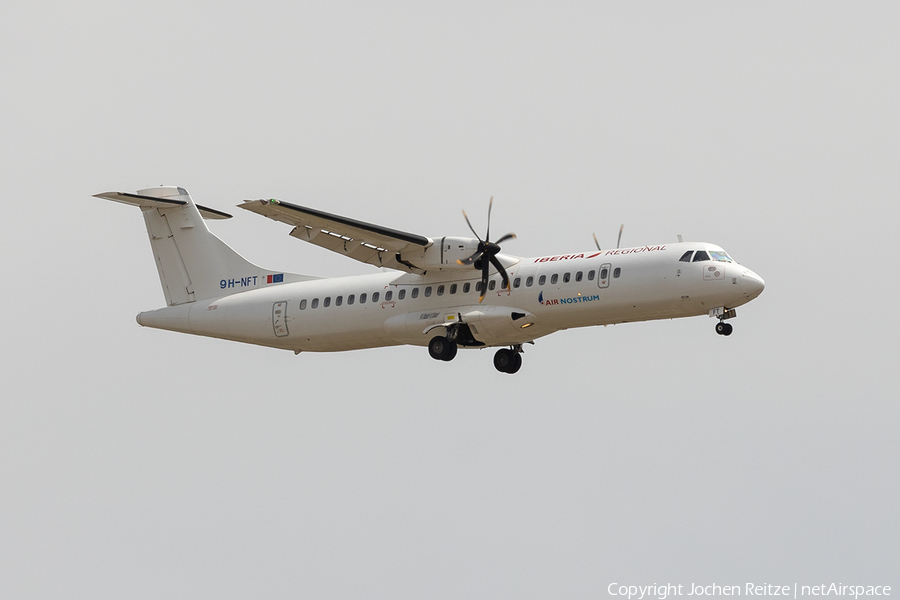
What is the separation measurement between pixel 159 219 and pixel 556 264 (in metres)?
11.7

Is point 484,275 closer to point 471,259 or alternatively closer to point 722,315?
point 471,259

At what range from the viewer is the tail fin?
3281 centimetres

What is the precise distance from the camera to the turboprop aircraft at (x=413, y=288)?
89.0 ft

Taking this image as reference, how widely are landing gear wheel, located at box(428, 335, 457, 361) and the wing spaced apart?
187cm

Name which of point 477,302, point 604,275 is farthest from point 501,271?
point 604,275

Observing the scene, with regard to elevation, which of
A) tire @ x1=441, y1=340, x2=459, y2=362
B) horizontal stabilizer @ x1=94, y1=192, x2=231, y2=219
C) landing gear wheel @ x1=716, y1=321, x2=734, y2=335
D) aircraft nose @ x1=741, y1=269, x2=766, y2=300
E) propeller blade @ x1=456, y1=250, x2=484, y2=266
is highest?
horizontal stabilizer @ x1=94, y1=192, x2=231, y2=219

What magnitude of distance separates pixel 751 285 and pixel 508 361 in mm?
6986

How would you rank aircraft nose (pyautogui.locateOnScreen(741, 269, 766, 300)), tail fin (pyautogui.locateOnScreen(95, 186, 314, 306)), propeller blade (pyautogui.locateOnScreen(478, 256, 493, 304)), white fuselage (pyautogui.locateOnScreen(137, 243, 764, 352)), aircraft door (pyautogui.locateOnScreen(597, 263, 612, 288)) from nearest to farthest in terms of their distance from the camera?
aircraft nose (pyautogui.locateOnScreen(741, 269, 766, 300))
white fuselage (pyautogui.locateOnScreen(137, 243, 764, 352))
aircraft door (pyautogui.locateOnScreen(597, 263, 612, 288))
propeller blade (pyautogui.locateOnScreen(478, 256, 493, 304))
tail fin (pyautogui.locateOnScreen(95, 186, 314, 306))

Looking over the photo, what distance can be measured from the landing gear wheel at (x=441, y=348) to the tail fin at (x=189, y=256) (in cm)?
474

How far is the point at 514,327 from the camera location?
28.8m

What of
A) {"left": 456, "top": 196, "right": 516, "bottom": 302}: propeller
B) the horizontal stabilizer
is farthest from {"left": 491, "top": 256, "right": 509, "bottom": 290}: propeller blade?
the horizontal stabilizer

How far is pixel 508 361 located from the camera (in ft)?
102

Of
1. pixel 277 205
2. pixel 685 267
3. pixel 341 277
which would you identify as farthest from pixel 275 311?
pixel 685 267

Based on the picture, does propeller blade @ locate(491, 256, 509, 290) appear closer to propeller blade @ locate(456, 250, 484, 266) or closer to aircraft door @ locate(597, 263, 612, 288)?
propeller blade @ locate(456, 250, 484, 266)
